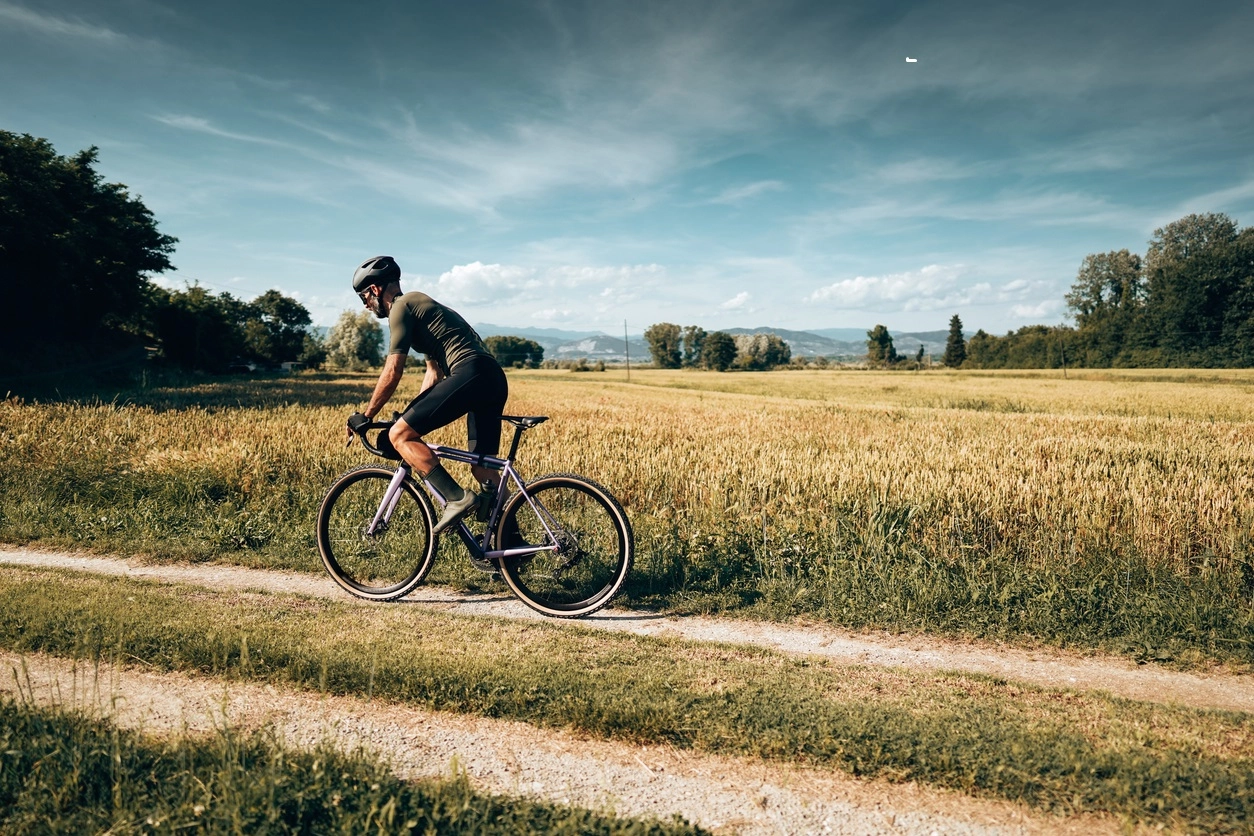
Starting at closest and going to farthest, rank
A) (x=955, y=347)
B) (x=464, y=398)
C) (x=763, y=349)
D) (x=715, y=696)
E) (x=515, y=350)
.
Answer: (x=715, y=696)
(x=464, y=398)
(x=955, y=347)
(x=515, y=350)
(x=763, y=349)

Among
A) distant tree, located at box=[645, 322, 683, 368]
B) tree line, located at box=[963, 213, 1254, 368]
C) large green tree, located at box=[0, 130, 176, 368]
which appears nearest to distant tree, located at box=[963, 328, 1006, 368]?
tree line, located at box=[963, 213, 1254, 368]

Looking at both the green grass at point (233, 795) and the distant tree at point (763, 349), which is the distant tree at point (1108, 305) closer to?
the distant tree at point (763, 349)

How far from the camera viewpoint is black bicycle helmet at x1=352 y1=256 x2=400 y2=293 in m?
5.97

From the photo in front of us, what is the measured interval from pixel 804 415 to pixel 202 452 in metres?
18.8

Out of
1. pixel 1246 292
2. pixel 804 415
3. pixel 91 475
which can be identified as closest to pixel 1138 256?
pixel 1246 292

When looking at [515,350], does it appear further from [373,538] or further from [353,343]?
[373,538]

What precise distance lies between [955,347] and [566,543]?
121480 mm

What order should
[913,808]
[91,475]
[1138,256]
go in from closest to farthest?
[913,808]
[91,475]
[1138,256]

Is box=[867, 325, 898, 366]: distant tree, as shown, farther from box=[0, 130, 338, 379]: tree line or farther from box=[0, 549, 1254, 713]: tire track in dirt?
box=[0, 549, 1254, 713]: tire track in dirt

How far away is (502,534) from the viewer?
20.0 feet

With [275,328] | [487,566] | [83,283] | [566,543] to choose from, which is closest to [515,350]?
[275,328]

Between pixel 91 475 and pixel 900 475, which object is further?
pixel 91 475

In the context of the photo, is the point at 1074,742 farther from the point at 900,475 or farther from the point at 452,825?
the point at 900,475

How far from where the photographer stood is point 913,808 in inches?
125
